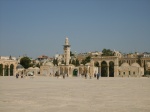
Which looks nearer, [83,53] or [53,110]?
[53,110]

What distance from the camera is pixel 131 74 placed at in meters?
74.1

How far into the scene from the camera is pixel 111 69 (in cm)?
8100

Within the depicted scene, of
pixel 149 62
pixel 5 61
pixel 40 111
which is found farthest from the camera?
pixel 149 62

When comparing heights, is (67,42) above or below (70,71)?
above

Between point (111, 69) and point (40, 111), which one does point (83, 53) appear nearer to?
point (111, 69)

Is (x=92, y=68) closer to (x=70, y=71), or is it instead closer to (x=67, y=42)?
(x=70, y=71)

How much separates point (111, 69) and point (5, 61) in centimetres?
3258

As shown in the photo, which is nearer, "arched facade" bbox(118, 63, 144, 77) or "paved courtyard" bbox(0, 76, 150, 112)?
"paved courtyard" bbox(0, 76, 150, 112)

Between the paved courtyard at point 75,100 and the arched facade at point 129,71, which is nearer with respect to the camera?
the paved courtyard at point 75,100

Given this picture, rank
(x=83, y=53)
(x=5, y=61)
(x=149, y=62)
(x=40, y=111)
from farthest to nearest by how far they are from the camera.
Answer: (x=83, y=53), (x=149, y=62), (x=5, y=61), (x=40, y=111)

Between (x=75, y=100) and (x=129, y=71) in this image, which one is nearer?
(x=75, y=100)

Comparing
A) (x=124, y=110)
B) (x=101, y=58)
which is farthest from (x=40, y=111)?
(x=101, y=58)

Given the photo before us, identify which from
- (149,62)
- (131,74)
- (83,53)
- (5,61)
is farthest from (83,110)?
(83,53)

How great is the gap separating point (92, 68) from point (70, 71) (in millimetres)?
11166
